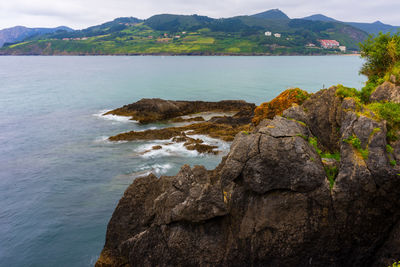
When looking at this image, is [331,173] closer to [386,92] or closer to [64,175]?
[386,92]

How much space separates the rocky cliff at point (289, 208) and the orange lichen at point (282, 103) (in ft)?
33.5

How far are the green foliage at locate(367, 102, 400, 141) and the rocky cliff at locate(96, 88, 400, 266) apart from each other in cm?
39

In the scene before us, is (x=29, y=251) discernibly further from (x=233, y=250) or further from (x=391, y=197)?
(x=391, y=197)

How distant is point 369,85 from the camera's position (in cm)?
1728

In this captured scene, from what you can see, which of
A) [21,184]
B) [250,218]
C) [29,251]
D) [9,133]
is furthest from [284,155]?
[9,133]

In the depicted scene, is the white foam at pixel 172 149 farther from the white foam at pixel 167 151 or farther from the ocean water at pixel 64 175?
the ocean water at pixel 64 175

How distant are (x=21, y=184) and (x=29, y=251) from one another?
35.3 feet

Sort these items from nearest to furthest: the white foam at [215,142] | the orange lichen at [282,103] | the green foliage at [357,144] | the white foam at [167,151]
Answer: the green foliage at [357,144] < the orange lichen at [282,103] < the white foam at [167,151] < the white foam at [215,142]

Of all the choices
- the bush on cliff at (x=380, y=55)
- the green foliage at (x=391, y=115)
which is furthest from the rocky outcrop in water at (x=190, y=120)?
the green foliage at (x=391, y=115)

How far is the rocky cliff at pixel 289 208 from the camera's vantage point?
1186 cm

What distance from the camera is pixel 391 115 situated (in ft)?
41.1

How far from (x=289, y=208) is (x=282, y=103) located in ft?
47.5

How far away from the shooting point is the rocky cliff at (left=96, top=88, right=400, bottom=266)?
11859 mm

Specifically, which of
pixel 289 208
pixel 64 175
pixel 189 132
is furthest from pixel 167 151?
pixel 289 208
